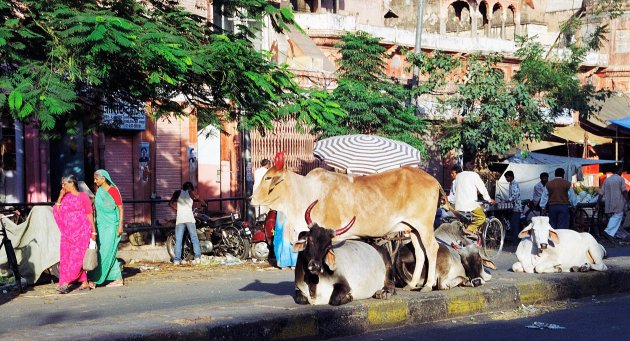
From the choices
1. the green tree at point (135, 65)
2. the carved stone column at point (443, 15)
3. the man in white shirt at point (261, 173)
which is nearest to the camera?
the green tree at point (135, 65)

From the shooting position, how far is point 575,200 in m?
27.0

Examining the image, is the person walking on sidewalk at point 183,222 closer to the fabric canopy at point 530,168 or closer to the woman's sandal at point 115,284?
the woman's sandal at point 115,284

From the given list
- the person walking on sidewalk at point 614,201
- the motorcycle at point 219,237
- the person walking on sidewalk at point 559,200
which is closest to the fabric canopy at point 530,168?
the person walking on sidewalk at point 559,200

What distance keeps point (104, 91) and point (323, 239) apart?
631 centimetres

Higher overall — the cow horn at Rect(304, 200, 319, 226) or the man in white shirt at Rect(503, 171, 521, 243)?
the cow horn at Rect(304, 200, 319, 226)

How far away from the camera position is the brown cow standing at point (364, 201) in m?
11.4

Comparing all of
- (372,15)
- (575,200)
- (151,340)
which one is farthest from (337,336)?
(372,15)

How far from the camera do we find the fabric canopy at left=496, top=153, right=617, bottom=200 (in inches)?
1086

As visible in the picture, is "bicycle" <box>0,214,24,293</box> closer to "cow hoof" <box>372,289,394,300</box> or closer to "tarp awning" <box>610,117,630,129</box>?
"cow hoof" <box>372,289,394,300</box>

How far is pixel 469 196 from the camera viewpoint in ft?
66.6

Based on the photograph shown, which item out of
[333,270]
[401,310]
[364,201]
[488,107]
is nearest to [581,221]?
[488,107]

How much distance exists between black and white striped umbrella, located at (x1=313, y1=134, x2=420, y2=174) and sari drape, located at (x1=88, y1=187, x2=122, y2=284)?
4564mm

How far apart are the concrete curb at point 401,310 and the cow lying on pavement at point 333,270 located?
20cm

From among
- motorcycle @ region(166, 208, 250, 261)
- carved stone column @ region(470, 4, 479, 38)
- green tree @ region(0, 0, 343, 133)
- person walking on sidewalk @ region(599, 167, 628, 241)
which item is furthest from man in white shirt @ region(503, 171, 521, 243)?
carved stone column @ region(470, 4, 479, 38)
